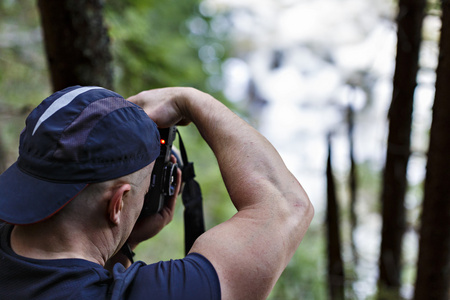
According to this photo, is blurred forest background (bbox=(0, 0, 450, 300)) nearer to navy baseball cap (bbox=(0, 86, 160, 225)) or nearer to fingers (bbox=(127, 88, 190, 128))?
fingers (bbox=(127, 88, 190, 128))

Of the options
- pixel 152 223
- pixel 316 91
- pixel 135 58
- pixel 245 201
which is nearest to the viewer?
pixel 245 201

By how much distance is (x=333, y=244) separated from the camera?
286 centimetres

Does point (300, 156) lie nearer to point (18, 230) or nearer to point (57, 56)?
point (57, 56)

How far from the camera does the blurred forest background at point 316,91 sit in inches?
81.7

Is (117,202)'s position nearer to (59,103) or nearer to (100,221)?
(100,221)

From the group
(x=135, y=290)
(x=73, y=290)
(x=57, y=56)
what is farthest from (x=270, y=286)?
(x=57, y=56)

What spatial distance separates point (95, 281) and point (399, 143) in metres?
2.36

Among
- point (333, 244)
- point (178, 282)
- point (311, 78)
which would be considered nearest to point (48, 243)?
point (178, 282)

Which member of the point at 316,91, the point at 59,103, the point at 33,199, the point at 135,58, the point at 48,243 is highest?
the point at 135,58

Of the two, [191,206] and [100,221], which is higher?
[100,221]

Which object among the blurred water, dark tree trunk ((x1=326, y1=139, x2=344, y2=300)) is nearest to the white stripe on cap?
dark tree trunk ((x1=326, y1=139, x2=344, y2=300))

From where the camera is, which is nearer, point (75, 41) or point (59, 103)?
point (59, 103)

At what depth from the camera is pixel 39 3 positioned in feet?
6.73

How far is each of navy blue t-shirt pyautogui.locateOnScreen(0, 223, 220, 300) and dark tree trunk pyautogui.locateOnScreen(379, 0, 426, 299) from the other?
209cm
